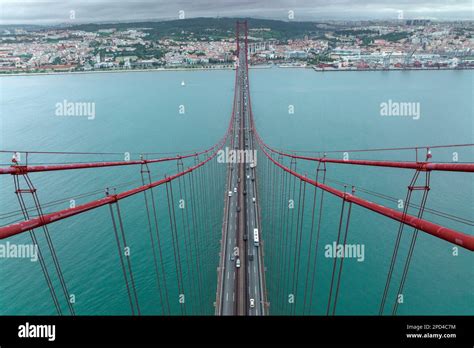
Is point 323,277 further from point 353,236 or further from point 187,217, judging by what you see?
point 187,217

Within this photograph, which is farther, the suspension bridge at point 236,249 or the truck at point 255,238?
the truck at point 255,238

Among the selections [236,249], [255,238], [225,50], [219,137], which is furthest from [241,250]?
[225,50]

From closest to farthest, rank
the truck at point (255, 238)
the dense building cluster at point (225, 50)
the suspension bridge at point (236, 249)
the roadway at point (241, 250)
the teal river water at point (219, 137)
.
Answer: the roadway at point (241, 250), the suspension bridge at point (236, 249), the teal river water at point (219, 137), the truck at point (255, 238), the dense building cluster at point (225, 50)

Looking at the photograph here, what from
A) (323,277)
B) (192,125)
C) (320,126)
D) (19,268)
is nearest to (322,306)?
(323,277)

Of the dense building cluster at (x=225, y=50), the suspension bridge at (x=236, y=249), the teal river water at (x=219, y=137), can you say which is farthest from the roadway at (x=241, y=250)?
the dense building cluster at (x=225, y=50)

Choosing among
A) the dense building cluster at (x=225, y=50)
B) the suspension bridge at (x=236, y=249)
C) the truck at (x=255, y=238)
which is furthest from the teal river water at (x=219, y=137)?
the dense building cluster at (x=225, y=50)

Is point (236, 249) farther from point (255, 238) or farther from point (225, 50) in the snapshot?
point (225, 50)

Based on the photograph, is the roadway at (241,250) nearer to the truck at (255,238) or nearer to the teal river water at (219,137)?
the truck at (255,238)

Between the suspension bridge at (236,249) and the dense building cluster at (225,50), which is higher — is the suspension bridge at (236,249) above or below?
below

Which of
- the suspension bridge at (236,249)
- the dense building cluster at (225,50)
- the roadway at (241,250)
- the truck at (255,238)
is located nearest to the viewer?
the roadway at (241,250)
